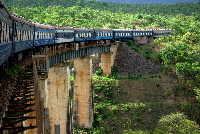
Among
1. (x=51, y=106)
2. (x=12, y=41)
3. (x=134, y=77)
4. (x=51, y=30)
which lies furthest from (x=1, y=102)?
(x=134, y=77)

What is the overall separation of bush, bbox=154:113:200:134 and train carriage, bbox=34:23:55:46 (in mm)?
12299

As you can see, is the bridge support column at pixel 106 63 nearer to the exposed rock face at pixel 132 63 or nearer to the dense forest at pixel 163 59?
the dense forest at pixel 163 59

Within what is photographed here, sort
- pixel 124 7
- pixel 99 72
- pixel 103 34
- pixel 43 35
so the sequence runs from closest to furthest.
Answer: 1. pixel 43 35
2. pixel 103 34
3. pixel 99 72
4. pixel 124 7

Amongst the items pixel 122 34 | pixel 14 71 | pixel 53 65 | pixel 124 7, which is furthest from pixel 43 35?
pixel 124 7

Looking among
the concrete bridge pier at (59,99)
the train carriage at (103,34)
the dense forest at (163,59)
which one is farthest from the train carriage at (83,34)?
the dense forest at (163,59)

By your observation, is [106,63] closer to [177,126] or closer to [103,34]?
[103,34]

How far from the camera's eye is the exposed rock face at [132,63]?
2062 inches

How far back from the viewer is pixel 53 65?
2689 cm

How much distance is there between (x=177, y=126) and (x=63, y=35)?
1367cm

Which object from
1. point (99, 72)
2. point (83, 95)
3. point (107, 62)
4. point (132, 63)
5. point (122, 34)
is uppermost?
point (122, 34)

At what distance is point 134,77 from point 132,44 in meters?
12.0

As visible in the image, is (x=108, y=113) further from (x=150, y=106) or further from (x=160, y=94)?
(x=160, y=94)

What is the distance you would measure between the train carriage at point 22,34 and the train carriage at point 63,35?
29.2ft

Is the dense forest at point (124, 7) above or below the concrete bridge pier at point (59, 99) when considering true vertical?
above
